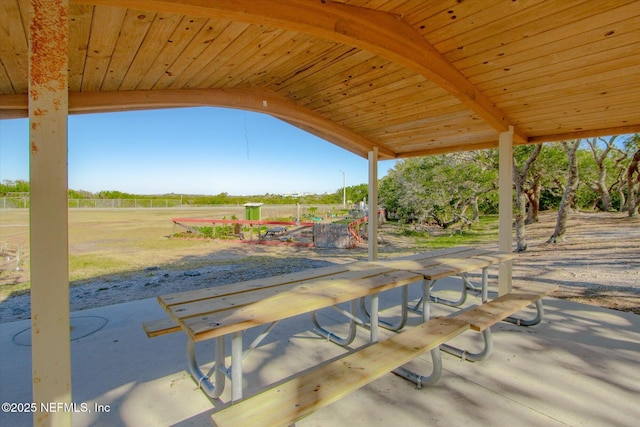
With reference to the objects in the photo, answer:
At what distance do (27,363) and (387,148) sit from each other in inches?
161

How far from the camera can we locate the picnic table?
1.24m

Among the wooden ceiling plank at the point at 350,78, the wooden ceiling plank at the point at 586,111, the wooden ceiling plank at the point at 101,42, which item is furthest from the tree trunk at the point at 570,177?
the wooden ceiling plank at the point at 101,42

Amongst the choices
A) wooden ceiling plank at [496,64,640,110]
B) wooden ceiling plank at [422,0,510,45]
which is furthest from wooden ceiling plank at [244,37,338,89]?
wooden ceiling plank at [496,64,640,110]

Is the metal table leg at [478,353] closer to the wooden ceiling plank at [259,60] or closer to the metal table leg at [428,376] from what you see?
the metal table leg at [428,376]

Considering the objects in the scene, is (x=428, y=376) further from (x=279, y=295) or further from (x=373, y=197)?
(x=373, y=197)

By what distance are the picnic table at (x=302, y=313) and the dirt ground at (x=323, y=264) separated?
2.55 metres

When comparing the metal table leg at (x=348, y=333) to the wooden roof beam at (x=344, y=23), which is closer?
the wooden roof beam at (x=344, y=23)

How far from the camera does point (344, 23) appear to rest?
165cm

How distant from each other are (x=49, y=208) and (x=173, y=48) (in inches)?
51.0

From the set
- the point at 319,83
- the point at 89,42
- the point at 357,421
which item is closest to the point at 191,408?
the point at 357,421

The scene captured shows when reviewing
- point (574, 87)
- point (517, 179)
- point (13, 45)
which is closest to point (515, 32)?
point (574, 87)

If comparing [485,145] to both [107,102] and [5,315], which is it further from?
[5,315]

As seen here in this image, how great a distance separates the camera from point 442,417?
5.41 ft

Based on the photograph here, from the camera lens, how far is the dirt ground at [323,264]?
407cm
